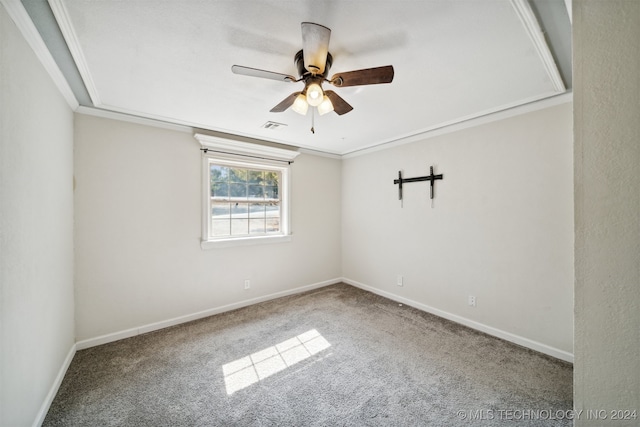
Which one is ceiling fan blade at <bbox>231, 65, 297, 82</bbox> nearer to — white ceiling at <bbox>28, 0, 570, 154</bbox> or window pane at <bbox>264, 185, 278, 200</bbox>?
white ceiling at <bbox>28, 0, 570, 154</bbox>

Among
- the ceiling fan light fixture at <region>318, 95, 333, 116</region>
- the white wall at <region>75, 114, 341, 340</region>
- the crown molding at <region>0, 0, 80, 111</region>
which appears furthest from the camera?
the white wall at <region>75, 114, 341, 340</region>

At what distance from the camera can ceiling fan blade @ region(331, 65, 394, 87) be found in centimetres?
142

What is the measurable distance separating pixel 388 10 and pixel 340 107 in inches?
28.3

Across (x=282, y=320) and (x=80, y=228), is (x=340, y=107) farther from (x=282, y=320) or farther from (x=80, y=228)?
(x=80, y=228)

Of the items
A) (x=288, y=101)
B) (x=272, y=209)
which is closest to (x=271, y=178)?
(x=272, y=209)

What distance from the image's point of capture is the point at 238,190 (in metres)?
3.46

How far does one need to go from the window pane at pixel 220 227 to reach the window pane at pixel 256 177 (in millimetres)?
673

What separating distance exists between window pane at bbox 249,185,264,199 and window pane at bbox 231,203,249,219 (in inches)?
6.6

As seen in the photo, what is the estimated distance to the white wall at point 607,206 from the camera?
2.56 ft

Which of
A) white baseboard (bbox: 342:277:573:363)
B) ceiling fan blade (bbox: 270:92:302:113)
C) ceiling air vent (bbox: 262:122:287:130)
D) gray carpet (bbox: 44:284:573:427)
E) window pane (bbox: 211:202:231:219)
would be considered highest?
ceiling air vent (bbox: 262:122:287:130)

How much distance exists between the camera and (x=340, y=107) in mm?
1896

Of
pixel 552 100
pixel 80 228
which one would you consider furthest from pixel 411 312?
pixel 80 228

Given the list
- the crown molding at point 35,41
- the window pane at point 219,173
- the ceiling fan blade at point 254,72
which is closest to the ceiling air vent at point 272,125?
the window pane at point 219,173

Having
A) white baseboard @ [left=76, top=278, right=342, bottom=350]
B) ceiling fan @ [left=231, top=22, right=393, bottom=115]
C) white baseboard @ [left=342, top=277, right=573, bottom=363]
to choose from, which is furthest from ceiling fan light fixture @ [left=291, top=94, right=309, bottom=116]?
white baseboard @ [left=342, top=277, right=573, bottom=363]
